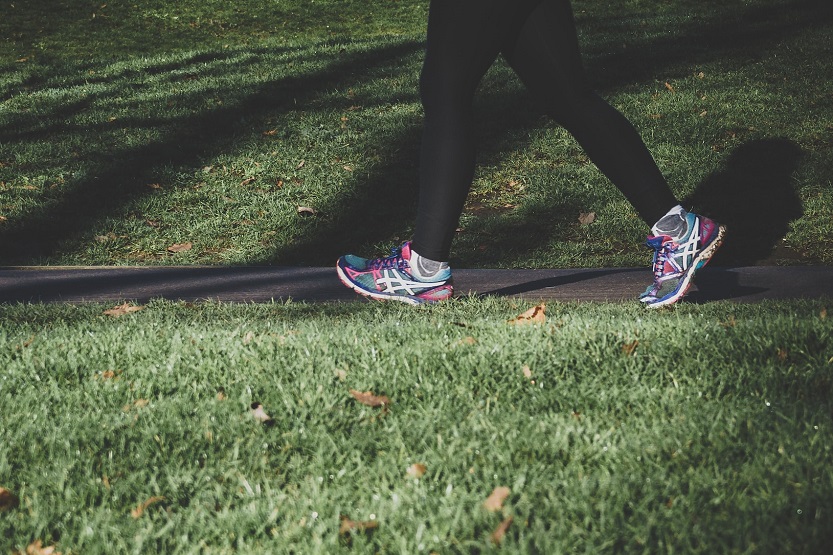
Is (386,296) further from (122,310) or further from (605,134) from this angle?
(122,310)

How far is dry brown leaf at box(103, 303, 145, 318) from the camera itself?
12.2ft

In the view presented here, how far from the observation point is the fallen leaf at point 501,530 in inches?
65.3

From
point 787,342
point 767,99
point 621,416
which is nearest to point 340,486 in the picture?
point 621,416

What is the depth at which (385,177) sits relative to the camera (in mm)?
6969

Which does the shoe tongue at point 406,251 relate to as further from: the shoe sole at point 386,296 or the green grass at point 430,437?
the green grass at point 430,437

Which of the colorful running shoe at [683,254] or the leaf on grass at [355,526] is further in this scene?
the colorful running shoe at [683,254]

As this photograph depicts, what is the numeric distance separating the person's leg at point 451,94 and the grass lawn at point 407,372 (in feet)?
1.31

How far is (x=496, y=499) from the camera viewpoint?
1795 mm

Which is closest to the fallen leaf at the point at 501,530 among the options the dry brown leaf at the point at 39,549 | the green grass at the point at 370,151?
the dry brown leaf at the point at 39,549

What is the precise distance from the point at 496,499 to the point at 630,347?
0.98 m

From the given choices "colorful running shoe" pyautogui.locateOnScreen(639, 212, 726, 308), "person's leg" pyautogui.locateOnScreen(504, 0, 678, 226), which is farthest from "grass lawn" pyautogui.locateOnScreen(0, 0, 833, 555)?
"person's leg" pyautogui.locateOnScreen(504, 0, 678, 226)

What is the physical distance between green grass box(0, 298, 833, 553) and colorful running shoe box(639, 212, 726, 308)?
27 cm

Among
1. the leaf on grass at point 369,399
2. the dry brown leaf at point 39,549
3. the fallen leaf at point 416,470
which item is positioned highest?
the dry brown leaf at point 39,549

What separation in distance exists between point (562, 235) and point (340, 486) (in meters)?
4.22
